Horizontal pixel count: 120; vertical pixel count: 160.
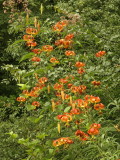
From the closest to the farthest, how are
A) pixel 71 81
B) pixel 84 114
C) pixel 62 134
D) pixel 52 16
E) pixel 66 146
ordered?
1. pixel 66 146
2. pixel 84 114
3. pixel 62 134
4. pixel 71 81
5. pixel 52 16

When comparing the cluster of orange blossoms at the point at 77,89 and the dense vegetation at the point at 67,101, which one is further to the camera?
the cluster of orange blossoms at the point at 77,89

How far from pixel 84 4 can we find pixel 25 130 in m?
2.98

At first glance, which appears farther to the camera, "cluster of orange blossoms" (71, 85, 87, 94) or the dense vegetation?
"cluster of orange blossoms" (71, 85, 87, 94)

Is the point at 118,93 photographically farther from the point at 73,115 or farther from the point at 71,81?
the point at 73,115

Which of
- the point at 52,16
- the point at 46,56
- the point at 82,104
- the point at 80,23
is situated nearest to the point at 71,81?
the point at 46,56

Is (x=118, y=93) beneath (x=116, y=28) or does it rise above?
beneath

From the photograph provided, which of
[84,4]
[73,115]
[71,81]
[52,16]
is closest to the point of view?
[73,115]

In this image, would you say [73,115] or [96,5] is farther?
[96,5]

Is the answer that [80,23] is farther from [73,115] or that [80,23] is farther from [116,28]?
[73,115]

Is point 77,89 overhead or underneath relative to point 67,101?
overhead

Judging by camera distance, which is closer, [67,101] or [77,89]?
[77,89]

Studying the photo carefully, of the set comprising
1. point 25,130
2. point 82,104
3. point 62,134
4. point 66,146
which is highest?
point 82,104

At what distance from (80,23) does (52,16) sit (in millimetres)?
2206

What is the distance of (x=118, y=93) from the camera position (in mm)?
3273
